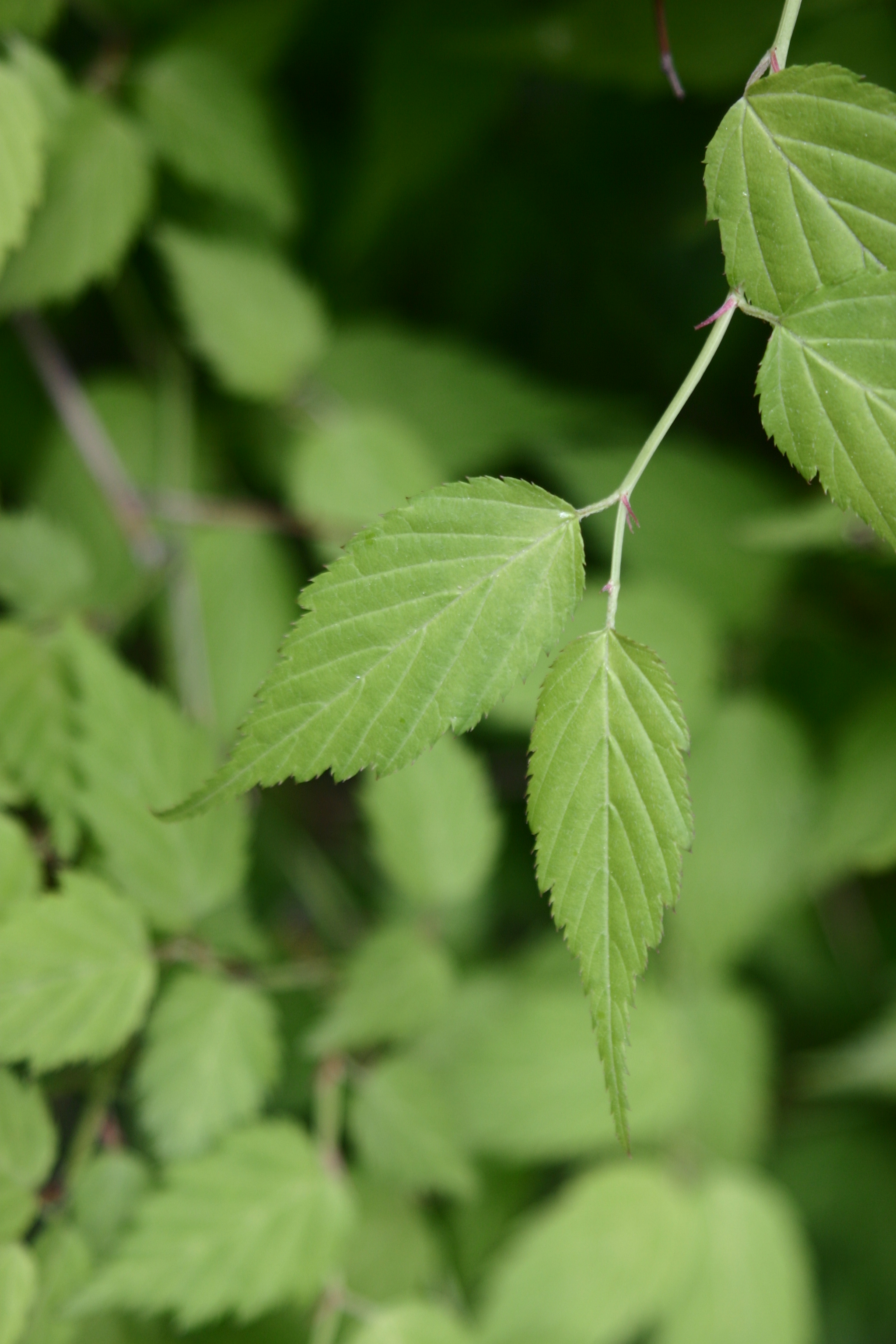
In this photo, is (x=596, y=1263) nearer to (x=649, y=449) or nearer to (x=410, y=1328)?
(x=410, y=1328)

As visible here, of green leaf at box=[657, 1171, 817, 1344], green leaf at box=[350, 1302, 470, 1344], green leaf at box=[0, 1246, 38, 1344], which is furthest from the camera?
green leaf at box=[657, 1171, 817, 1344]

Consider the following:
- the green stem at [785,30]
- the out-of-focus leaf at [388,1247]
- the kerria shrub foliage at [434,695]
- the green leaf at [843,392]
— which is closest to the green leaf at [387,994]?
the kerria shrub foliage at [434,695]

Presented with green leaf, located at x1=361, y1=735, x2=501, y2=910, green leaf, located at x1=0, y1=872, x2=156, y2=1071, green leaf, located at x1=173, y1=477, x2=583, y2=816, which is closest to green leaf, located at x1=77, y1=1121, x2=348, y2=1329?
green leaf, located at x1=0, y1=872, x2=156, y2=1071

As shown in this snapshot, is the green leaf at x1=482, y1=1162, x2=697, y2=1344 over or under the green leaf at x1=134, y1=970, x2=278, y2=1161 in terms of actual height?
under

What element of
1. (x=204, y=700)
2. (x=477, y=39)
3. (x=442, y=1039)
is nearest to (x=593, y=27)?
(x=477, y=39)

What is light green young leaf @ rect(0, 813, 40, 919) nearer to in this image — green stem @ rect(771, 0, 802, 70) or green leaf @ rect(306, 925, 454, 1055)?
green leaf @ rect(306, 925, 454, 1055)

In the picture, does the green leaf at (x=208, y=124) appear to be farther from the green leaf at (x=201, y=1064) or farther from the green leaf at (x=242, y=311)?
the green leaf at (x=201, y=1064)
